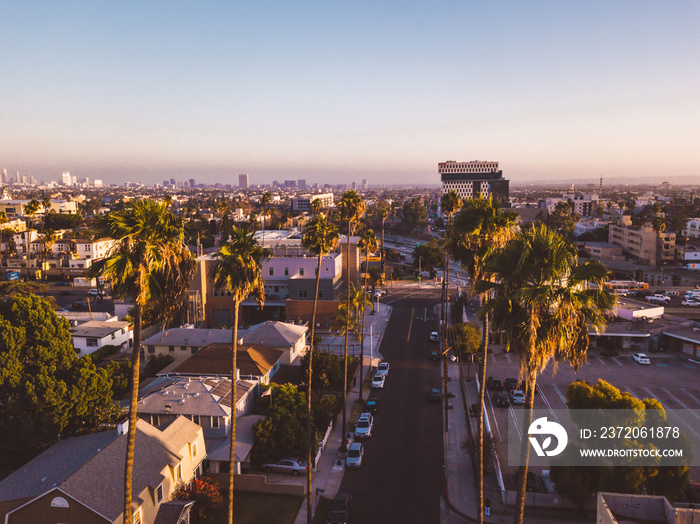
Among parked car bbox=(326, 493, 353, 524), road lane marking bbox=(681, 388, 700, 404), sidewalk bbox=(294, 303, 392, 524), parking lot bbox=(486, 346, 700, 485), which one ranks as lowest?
sidewalk bbox=(294, 303, 392, 524)

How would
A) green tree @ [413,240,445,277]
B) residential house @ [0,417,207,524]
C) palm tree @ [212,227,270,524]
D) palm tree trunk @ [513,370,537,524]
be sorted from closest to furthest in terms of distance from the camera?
palm tree trunk @ [513,370,537,524]
residential house @ [0,417,207,524]
palm tree @ [212,227,270,524]
green tree @ [413,240,445,277]

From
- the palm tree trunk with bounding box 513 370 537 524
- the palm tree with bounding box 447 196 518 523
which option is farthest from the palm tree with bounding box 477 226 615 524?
the palm tree with bounding box 447 196 518 523

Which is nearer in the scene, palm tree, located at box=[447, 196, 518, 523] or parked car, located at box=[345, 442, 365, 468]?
palm tree, located at box=[447, 196, 518, 523]

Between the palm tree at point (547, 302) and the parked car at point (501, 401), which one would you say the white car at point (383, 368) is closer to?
the parked car at point (501, 401)

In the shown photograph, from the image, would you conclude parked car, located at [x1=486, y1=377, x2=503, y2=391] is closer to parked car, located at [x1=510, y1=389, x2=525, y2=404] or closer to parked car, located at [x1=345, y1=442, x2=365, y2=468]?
parked car, located at [x1=510, y1=389, x2=525, y2=404]

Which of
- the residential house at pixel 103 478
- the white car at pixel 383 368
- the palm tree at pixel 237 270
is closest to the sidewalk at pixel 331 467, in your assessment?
the white car at pixel 383 368

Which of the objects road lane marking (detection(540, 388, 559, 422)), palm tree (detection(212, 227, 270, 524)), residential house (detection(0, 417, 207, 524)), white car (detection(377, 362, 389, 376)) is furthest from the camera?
white car (detection(377, 362, 389, 376))

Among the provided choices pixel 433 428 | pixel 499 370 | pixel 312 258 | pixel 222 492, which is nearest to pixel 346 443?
pixel 433 428

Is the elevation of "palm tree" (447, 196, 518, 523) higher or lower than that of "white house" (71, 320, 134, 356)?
higher
